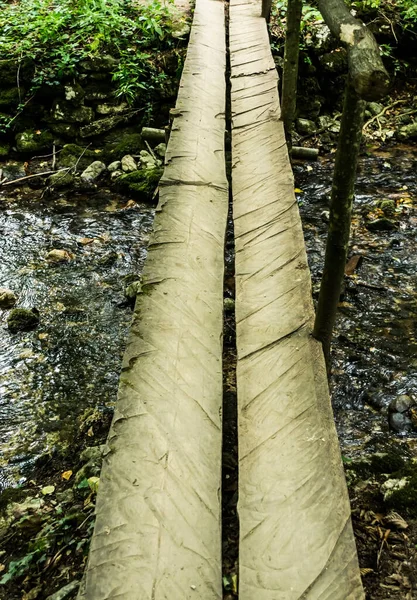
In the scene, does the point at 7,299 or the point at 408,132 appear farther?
the point at 408,132

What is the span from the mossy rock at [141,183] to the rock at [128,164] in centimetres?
28

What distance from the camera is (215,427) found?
7.35 ft

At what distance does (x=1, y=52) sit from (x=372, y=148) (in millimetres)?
4676

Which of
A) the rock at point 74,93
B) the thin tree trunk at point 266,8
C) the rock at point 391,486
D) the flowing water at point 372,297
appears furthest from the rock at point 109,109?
the rock at point 391,486

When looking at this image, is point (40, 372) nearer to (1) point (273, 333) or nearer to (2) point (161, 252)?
(2) point (161, 252)

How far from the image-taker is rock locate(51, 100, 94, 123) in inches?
250

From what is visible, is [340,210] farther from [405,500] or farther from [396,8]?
[396,8]

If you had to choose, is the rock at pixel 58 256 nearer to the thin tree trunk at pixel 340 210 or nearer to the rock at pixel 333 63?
the thin tree trunk at pixel 340 210

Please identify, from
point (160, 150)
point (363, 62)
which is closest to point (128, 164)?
point (160, 150)

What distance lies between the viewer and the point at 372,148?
6.32 m

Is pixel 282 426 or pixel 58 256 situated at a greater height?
pixel 282 426

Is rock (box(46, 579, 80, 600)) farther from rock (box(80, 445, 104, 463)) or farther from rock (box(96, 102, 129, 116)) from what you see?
rock (box(96, 102, 129, 116))

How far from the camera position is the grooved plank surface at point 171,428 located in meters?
1.72

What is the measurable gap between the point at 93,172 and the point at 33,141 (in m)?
0.99
